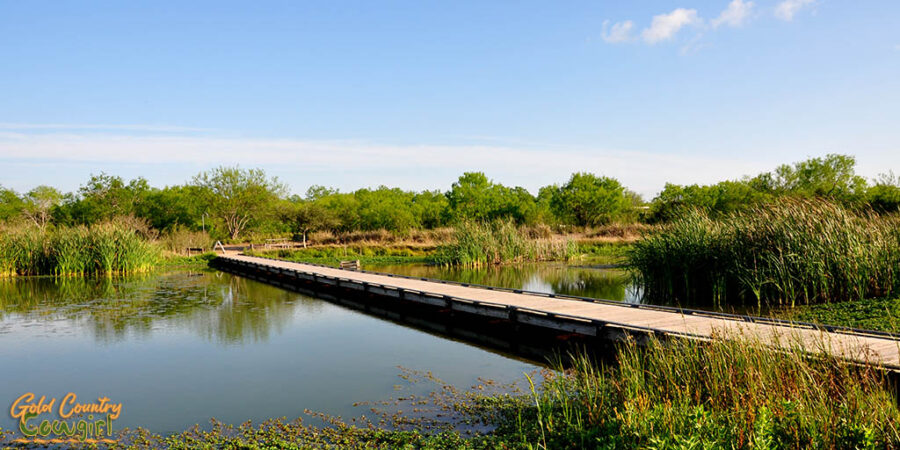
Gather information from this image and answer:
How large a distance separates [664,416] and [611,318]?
188 inches

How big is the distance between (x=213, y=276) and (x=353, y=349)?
51.7 feet

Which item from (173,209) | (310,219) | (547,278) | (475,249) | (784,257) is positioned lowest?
(547,278)

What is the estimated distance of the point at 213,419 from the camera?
6.29 meters

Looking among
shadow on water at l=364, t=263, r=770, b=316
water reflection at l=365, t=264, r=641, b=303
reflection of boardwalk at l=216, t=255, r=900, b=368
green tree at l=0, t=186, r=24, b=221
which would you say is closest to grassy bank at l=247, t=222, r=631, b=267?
shadow on water at l=364, t=263, r=770, b=316

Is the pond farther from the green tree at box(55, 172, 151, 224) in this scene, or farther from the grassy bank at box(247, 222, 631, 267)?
the green tree at box(55, 172, 151, 224)

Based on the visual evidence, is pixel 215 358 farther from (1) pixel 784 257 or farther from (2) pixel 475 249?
(2) pixel 475 249

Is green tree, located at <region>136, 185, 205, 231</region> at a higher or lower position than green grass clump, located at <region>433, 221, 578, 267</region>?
higher

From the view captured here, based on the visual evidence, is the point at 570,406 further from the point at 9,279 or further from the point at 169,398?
the point at 9,279

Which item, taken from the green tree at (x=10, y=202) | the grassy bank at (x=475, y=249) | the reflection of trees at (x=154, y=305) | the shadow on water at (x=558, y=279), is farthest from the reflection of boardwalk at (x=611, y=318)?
the green tree at (x=10, y=202)

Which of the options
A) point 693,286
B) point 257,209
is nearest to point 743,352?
point 693,286

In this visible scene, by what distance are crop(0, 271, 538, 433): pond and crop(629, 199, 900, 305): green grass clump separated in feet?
19.0

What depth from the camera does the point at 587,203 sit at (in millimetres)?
48562

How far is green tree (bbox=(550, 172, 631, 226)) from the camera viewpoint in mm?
48375

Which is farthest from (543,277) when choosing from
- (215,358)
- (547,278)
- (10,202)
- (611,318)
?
(10,202)
